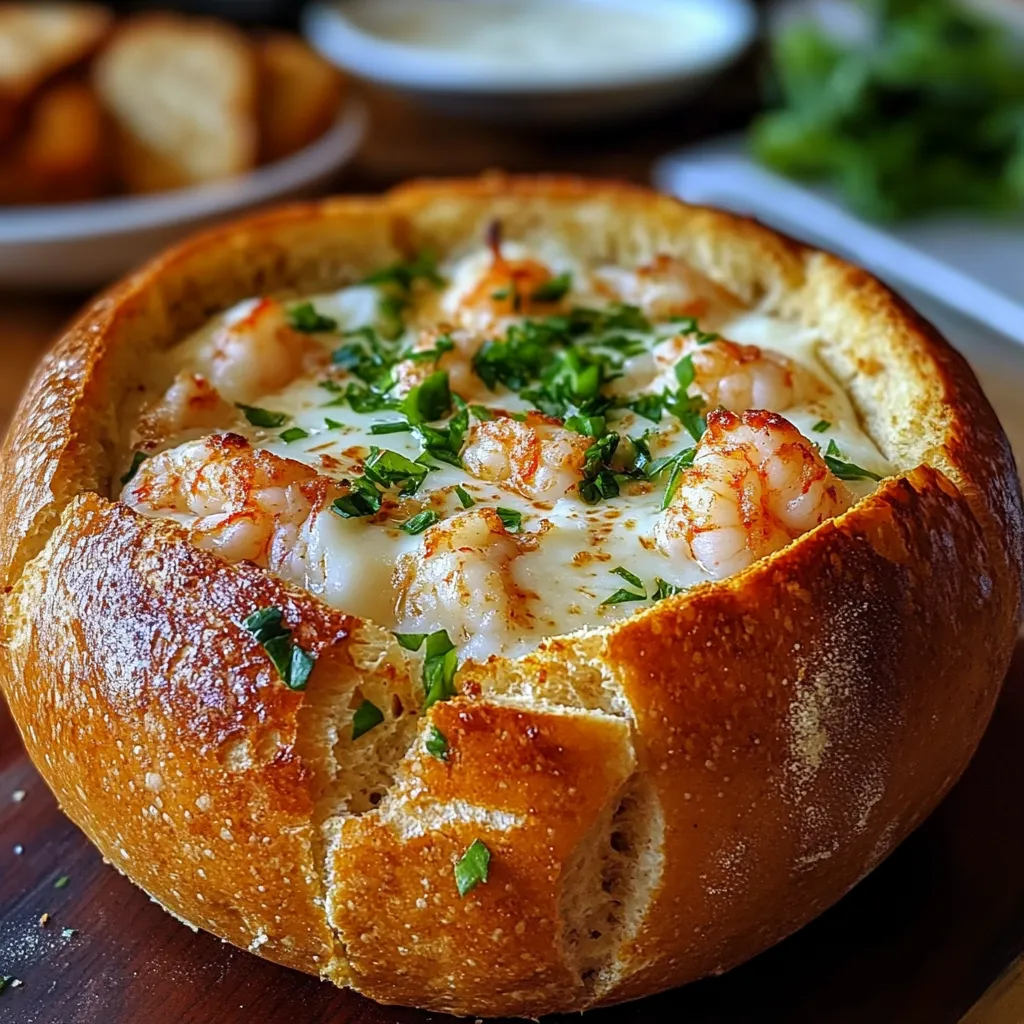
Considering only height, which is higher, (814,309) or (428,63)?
(814,309)

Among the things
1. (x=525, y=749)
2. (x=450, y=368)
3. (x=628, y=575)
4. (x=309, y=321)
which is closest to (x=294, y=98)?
(x=309, y=321)

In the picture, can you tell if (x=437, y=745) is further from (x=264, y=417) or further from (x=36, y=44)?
(x=36, y=44)

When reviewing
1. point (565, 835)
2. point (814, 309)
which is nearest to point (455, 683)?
point (565, 835)

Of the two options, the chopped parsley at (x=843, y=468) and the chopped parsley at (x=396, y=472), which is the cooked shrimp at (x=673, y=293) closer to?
the chopped parsley at (x=843, y=468)

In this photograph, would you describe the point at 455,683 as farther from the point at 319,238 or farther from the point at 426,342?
the point at 319,238

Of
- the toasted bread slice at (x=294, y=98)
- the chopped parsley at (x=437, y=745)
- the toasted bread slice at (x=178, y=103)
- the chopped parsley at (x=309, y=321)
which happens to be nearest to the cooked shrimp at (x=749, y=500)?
the chopped parsley at (x=437, y=745)

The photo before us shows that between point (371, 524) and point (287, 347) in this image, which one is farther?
point (287, 347)

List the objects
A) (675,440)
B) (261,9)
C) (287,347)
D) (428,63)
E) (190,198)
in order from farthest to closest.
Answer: (261,9), (428,63), (190,198), (287,347), (675,440)
